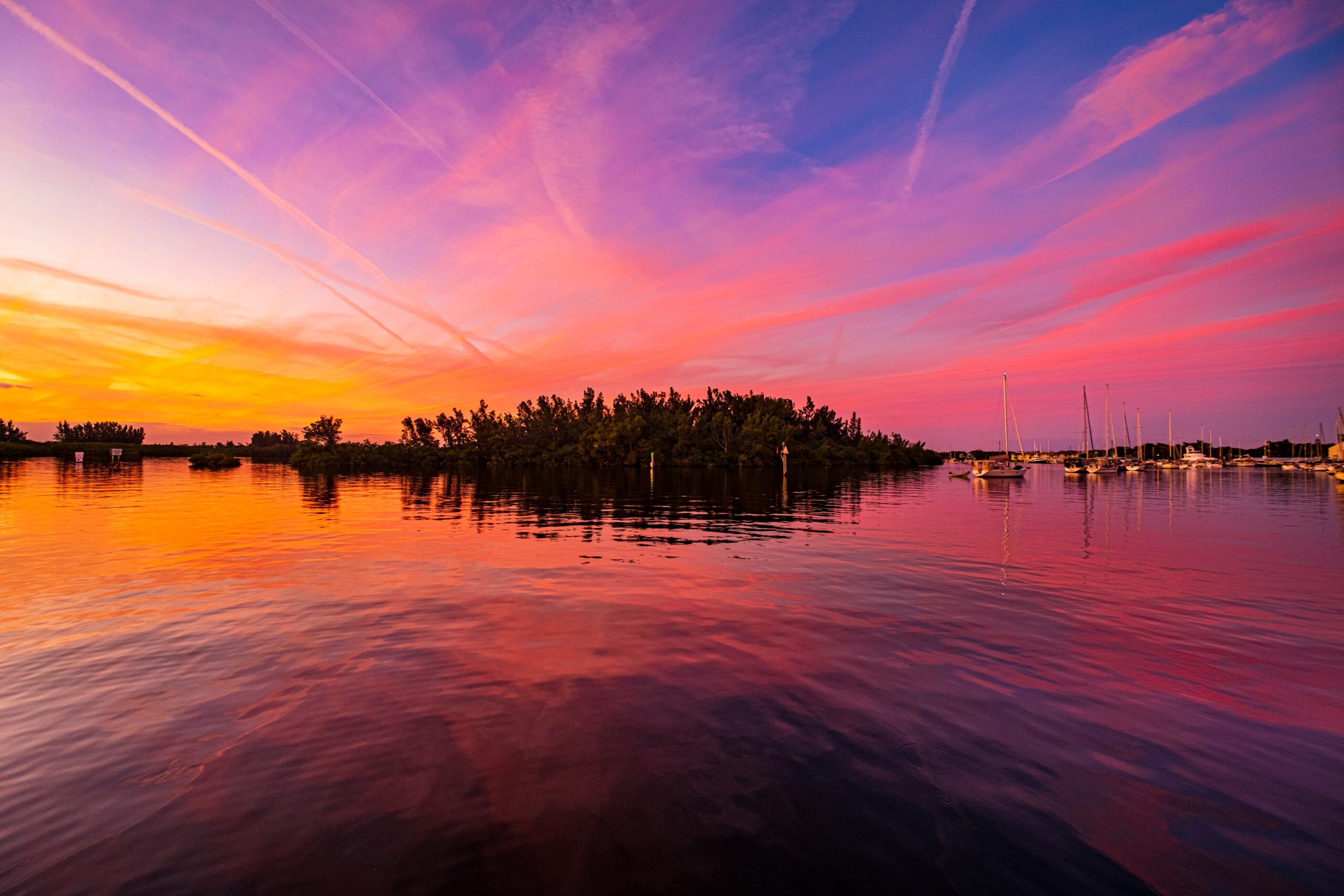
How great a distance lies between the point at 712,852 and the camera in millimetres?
6191

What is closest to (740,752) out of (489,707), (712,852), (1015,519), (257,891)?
(712,852)

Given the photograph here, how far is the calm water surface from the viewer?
Answer: 609 cm

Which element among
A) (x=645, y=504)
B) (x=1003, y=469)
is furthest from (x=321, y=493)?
(x=1003, y=469)

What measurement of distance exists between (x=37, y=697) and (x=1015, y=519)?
49.8 meters

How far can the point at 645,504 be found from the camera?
56.8 m

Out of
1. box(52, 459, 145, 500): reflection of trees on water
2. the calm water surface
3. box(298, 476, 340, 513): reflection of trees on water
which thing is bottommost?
the calm water surface

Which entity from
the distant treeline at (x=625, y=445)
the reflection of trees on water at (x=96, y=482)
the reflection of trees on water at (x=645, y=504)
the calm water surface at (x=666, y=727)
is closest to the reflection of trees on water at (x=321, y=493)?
the reflection of trees on water at (x=645, y=504)

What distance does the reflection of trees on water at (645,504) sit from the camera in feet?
120

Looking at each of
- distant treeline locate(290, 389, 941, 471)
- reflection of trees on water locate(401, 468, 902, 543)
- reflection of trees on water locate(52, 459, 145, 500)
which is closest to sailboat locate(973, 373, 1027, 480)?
reflection of trees on water locate(401, 468, 902, 543)

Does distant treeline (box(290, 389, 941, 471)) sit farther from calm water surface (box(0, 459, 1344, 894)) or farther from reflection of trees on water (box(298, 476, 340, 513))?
calm water surface (box(0, 459, 1344, 894))

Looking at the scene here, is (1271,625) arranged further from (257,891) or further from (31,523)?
(31,523)

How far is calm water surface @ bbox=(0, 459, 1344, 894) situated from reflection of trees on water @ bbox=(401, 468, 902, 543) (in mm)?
13017

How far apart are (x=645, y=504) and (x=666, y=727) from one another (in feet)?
156

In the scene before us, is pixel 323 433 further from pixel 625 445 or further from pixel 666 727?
pixel 666 727
